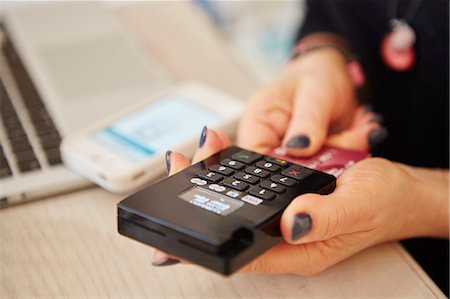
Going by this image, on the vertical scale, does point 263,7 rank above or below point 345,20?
below

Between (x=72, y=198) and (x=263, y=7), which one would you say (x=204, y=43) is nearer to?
(x=72, y=198)

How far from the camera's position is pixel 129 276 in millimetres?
456

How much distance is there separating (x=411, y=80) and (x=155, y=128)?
0.29m

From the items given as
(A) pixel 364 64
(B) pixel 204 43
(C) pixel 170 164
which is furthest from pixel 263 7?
(C) pixel 170 164

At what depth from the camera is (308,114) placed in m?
0.56

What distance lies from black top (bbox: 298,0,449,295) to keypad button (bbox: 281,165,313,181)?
247 millimetres

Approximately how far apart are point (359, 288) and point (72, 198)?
0.26m

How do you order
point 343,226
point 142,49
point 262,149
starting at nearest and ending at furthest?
point 343,226
point 262,149
point 142,49

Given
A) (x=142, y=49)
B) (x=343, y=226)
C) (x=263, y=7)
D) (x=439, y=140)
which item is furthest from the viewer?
(x=263, y=7)

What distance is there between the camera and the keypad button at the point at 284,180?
424 millimetres

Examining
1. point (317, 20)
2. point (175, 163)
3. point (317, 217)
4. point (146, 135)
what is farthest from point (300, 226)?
point (317, 20)

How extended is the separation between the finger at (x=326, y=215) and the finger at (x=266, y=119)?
12cm

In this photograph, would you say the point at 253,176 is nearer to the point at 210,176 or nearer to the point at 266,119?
the point at 210,176

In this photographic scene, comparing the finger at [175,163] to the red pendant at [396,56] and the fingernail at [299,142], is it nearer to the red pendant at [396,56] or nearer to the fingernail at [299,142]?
the fingernail at [299,142]
